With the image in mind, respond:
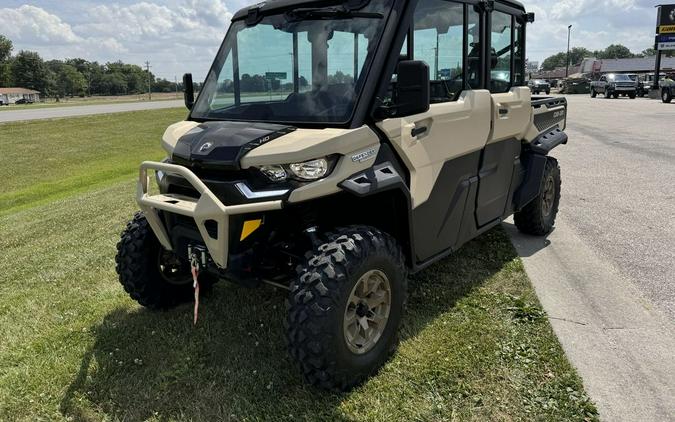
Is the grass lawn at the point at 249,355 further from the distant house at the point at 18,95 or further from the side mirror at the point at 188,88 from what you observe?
the distant house at the point at 18,95

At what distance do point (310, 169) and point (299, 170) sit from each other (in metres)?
0.06

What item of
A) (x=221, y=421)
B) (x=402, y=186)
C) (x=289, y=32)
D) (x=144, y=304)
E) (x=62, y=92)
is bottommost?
(x=221, y=421)

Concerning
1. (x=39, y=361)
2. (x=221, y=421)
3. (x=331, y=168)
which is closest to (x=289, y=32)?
(x=331, y=168)

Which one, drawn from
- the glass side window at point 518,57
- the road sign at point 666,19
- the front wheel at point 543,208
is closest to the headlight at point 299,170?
the glass side window at point 518,57

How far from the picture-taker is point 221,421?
2961 mm

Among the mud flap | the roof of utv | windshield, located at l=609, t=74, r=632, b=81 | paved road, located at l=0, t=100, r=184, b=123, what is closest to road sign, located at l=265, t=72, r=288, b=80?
the roof of utv

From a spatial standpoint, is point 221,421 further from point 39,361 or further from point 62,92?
point 62,92

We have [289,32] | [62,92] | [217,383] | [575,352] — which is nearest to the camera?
[217,383]

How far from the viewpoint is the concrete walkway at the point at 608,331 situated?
3.06 m

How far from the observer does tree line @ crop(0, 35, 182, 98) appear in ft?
369

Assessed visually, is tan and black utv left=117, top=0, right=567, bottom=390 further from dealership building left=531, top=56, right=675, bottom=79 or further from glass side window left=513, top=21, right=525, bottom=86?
dealership building left=531, top=56, right=675, bottom=79

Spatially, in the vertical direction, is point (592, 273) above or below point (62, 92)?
below

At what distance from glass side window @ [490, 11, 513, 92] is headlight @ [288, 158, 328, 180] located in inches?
84.6

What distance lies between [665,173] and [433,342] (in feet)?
25.2
